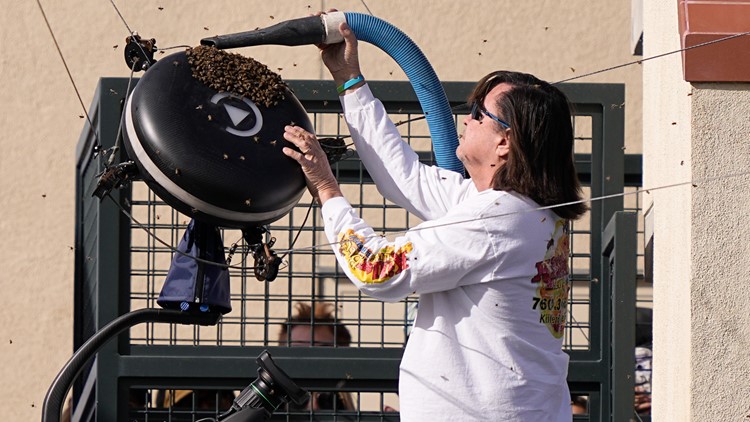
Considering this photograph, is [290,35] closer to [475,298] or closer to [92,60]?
[475,298]

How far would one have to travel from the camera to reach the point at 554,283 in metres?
3.22

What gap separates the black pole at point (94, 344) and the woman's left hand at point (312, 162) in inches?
17.8

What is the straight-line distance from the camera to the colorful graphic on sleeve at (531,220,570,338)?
3188 mm

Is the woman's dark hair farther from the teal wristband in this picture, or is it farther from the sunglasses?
the teal wristband

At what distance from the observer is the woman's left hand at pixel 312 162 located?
329 centimetres

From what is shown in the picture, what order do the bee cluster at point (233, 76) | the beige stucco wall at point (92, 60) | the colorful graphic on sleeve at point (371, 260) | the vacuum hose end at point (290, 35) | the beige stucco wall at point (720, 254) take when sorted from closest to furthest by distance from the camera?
the colorful graphic on sleeve at point (371, 260)
the bee cluster at point (233, 76)
the vacuum hose end at point (290, 35)
the beige stucco wall at point (720, 254)
the beige stucco wall at point (92, 60)

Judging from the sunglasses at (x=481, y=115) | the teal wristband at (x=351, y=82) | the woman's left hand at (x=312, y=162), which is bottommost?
the woman's left hand at (x=312, y=162)

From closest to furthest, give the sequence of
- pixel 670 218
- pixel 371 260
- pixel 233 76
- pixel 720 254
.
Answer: pixel 371 260
pixel 233 76
pixel 720 254
pixel 670 218

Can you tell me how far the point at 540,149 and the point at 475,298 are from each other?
380mm

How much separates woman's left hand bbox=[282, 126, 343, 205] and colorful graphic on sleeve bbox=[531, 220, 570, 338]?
1.64 feet

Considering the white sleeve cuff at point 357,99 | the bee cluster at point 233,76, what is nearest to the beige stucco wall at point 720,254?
the white sleeve cuff at point 357,99

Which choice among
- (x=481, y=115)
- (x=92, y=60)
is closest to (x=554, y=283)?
(x=481, y=115)

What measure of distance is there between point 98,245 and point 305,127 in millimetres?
1270

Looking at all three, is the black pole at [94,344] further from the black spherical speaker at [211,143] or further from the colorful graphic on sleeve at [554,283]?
the colorful graphic on sleeve at [554,283]
